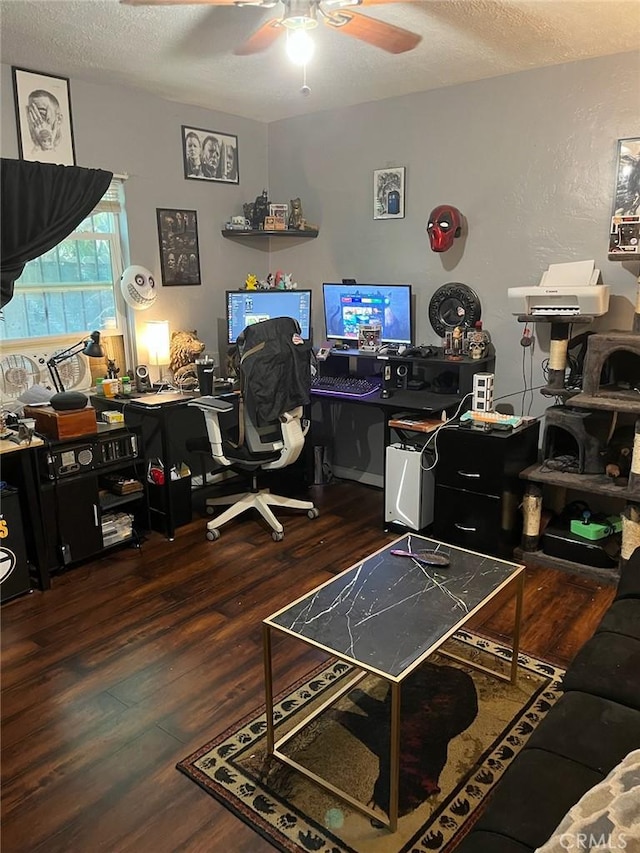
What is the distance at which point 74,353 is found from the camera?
137 inches

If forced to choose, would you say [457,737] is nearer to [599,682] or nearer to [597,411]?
[599,682]

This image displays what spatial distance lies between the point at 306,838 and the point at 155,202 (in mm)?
3518

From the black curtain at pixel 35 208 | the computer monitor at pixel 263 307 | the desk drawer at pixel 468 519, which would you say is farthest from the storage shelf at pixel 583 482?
the black curtain at pixel 35 208

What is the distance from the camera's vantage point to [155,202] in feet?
13.0

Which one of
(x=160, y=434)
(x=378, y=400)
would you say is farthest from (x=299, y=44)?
(x=160, y=434)

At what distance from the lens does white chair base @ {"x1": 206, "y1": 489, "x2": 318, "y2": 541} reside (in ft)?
11.9

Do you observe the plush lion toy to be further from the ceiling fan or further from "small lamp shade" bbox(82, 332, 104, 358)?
the ceiling fan

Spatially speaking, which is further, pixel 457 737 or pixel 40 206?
pixel 40 206

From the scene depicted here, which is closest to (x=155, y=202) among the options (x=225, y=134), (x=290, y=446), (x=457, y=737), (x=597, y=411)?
(x=225, y=134)

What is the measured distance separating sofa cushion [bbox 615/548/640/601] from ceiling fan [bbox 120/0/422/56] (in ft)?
7.02

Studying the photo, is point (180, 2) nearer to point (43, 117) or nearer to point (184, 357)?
point (43, 117)

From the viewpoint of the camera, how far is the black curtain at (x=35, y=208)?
3.17 m

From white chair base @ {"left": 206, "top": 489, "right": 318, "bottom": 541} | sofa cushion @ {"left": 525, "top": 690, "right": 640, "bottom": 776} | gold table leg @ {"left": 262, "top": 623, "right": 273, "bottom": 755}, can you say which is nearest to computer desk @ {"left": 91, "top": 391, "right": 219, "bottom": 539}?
white chair base @ {"left": 206, "top": 489, "right": 318, "bottom": 541}

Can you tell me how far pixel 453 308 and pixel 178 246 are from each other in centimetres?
181
